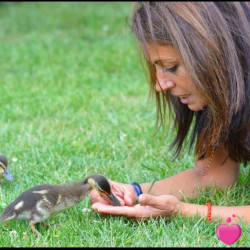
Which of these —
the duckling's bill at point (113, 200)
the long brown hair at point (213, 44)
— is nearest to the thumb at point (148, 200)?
the duckling's bill at point (113, 200)

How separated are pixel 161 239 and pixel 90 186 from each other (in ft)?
1.74

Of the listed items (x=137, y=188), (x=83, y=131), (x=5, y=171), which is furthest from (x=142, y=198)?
(x=83, y=131)

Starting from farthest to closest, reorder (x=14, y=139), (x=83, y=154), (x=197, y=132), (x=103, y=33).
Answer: (x=103, y=33)
(x=14, y=139)
(x=83, y=154)
(x=197, y=132)

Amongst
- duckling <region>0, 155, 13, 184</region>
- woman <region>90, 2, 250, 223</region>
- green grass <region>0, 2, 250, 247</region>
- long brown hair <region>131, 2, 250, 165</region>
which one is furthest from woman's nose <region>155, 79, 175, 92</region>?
duckling <region>0, 155, 13, 184</region>

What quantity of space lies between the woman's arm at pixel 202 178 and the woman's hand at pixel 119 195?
163 millimetres

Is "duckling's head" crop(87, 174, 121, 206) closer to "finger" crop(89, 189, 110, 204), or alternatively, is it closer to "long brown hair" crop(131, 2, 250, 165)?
"finger" crop(89, 189, 110, 204)

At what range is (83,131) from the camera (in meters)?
4.54

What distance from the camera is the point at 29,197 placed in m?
2.86

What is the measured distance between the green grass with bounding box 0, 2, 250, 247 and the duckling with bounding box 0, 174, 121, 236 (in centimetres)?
8

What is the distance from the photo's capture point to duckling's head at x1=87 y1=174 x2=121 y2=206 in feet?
9.70

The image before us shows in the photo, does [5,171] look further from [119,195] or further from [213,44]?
[213,44]

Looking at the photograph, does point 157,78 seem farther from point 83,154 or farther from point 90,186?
point 83,154

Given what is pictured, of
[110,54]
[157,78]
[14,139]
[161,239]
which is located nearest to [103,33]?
[110,54]

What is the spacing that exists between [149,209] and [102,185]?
27 cm
